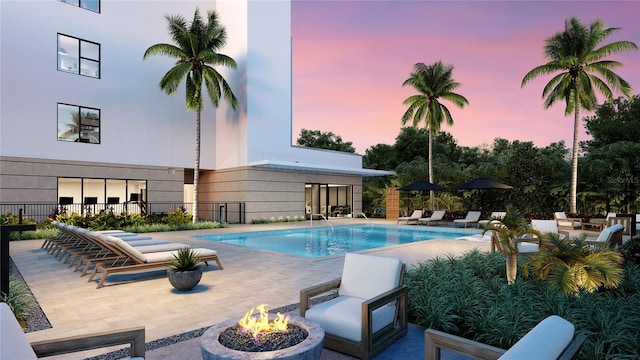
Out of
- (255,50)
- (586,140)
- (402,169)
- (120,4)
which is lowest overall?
(402,169)

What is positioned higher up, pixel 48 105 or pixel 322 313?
pixel 48 105

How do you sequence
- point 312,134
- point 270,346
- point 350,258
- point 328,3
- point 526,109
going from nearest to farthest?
point 270,346
point 350,258
point 328,3
point 526,109
point 312,134

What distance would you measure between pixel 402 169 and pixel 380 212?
12.9ft

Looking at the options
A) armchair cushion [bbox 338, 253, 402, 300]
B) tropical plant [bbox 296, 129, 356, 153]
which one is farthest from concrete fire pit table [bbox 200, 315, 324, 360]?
tropical plant [bbox 296, 129, 356, 153]

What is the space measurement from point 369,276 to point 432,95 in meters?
19.1

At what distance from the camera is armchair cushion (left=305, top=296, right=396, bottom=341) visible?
10.7 feet

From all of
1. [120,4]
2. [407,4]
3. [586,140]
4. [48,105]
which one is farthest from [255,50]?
[586,140]

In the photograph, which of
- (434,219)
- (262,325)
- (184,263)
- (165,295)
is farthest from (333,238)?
(262,325)

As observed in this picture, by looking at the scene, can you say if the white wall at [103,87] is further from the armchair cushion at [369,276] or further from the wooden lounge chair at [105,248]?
the armchair cushion at [369,276]

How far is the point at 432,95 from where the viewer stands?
68.9ft

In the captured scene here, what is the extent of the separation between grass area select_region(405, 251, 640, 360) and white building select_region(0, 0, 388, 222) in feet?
46.5

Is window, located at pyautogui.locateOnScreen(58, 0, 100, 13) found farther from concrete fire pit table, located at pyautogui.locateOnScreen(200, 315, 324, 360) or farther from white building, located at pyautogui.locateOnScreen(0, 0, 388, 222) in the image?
concrete fire pit table, located at pyautogui.locateOnScreen(200, 315, 324, 360)

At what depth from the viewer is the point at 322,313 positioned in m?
3.51

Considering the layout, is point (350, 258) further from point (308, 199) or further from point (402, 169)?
point (402, 169)
